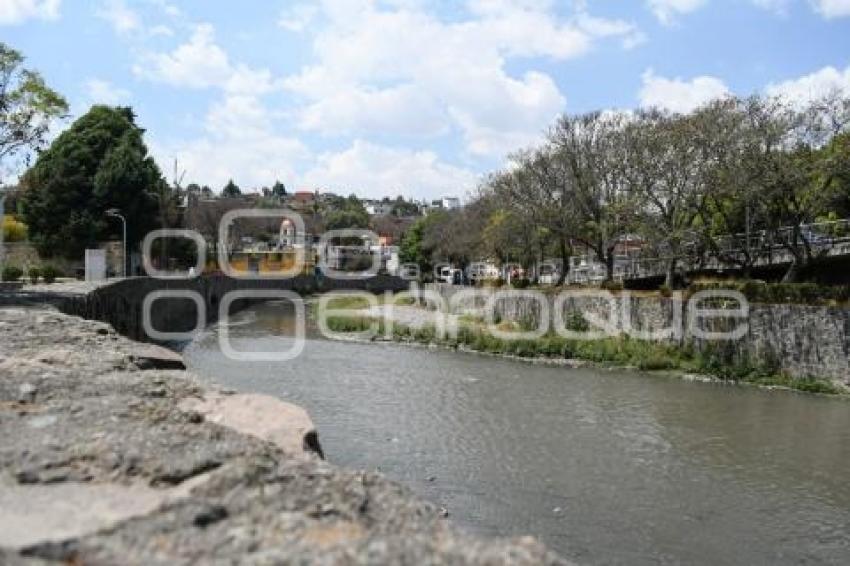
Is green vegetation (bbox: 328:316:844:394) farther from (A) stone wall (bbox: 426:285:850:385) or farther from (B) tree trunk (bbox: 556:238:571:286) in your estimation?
(B) tree trunk (bbox: 556:238:571:286)

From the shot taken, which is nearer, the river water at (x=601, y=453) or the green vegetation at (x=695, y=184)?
the river water at (x=601, y=453)

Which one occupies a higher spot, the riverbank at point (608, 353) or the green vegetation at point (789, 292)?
the green vegetation at point (789, 292)

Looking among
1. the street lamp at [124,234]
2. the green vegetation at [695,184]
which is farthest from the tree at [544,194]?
the street lamp at [124,234]

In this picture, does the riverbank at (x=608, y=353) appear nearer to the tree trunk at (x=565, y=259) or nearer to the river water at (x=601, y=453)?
the river water at (x=601, y=453)

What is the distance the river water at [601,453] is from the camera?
14.0 meters

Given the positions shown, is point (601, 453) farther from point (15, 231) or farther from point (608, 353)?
Answer: point (15, 231)

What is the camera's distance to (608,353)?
121 feet

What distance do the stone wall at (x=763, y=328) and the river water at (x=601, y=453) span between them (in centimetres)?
215

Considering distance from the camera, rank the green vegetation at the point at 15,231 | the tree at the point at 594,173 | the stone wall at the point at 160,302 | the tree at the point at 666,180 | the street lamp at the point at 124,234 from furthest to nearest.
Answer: the green vegetation at the point at 15,231 < the street lamp at the point at 124,234 < the tree at the point at 594,173 < the tree at the point at 666,180 < the stone wall at the point at 160,302

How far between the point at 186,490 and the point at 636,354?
31.2 metres

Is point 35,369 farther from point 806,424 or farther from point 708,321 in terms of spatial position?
point 708,321

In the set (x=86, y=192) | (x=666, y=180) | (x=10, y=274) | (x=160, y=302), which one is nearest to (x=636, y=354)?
(x=666, y=180)

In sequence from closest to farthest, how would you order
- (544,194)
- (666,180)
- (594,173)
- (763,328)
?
(763,328) → (666,180) → (594,173) → (544,194)

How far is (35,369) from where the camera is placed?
11.5 m
